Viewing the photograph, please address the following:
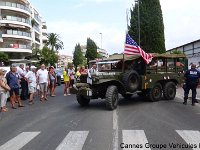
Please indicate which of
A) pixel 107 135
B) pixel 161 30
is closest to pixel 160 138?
pixel 107 135

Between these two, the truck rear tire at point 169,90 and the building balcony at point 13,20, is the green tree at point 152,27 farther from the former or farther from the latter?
the building balcony at point 13,20

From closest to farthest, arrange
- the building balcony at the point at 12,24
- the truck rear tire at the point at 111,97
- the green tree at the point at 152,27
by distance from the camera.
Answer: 1. the truck rear tire at the point at 111,97
2. the green tree at the point at 152,27
3. the building balcony at the point at 12,24

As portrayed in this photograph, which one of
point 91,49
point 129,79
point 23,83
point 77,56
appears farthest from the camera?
point 77,56

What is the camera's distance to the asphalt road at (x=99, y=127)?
7.35 m

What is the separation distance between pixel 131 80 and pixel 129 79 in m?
0.24

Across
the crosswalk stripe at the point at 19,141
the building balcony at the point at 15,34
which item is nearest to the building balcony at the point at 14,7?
the building balcony at the point at 15,34

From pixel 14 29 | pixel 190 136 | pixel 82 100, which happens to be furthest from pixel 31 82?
pixel 14 29

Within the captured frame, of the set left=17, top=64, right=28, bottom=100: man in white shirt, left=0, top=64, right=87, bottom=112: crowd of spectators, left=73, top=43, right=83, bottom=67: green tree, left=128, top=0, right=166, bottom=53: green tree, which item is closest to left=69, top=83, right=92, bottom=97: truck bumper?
left=0, top=64, right=87, bottom=112: crowd of spectators

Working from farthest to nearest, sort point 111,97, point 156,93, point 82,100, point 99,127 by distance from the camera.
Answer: point 156,93
point 82,100
point 111,97
point 99,127

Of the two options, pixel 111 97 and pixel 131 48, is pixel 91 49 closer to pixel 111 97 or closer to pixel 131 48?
pixel 131 48

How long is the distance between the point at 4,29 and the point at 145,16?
100ft

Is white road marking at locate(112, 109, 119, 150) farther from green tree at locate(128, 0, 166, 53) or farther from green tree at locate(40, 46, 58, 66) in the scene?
green tree at locate(40, 46, 58, 66)

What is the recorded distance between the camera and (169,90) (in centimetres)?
1591

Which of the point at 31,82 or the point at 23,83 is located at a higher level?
the point at 31,82
